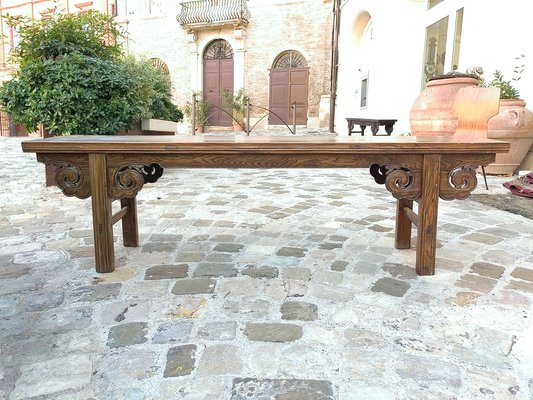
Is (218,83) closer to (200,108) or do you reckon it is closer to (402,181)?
(200,108)

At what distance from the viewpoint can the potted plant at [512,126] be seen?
5059 millimetres

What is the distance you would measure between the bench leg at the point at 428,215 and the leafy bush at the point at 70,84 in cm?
372

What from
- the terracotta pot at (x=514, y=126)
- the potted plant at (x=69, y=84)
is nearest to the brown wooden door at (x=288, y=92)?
the terracotta pot at (x=514, y=126)

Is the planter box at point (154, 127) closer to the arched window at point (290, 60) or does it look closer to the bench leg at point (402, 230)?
the bench leg at point (402, 230)

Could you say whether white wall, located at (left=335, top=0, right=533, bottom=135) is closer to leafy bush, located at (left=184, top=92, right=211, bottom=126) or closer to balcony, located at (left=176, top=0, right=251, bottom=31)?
balcony, located at (left=176, top=0, right=251, bottom=31)

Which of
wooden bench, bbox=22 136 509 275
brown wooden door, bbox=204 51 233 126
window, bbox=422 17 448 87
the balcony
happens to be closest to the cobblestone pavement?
wooden bench, bbox=22 136 509 275

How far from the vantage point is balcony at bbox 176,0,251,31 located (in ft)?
54.6

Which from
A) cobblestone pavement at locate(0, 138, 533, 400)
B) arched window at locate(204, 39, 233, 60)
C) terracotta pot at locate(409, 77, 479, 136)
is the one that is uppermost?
arched window at locate(204, 39, 233, 60)

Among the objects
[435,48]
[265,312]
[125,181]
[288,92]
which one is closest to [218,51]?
[288,92]

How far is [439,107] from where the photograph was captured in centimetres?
568

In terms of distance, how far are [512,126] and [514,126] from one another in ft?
0.07

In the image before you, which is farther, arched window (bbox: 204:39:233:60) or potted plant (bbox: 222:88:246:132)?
arched window (bbox: 204:39:233:60)

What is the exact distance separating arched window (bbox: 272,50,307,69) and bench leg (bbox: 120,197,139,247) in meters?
14.9

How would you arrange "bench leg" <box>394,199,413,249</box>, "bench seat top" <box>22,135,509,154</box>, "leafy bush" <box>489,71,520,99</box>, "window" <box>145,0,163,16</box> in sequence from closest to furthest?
"bench seat top" <box>22,135,509,154</box>
"bench leg" <box>394,199,413,249</box>
"leafy bush" <box>489,71,520,99</box>
"window" <box>145,0,163,16</box>
